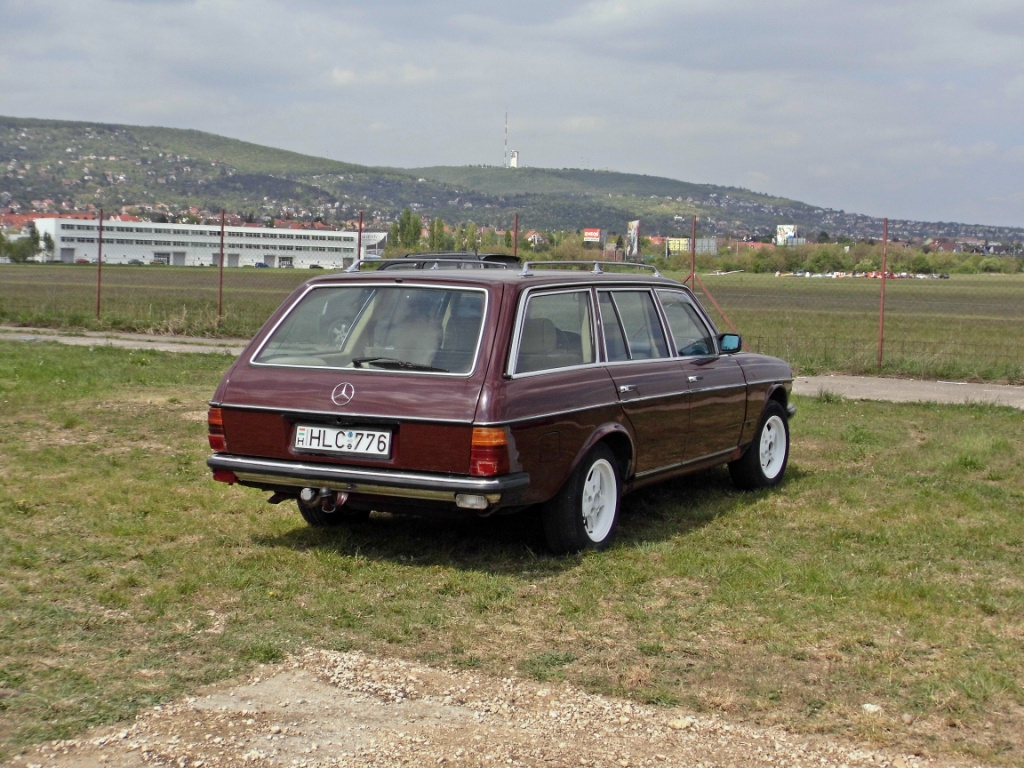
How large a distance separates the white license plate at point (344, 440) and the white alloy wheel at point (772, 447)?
148 inches

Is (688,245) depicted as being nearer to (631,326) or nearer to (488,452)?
(631,326)

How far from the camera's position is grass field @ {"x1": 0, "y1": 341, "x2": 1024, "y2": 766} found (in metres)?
4.51

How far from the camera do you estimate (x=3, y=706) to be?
4.17 metres

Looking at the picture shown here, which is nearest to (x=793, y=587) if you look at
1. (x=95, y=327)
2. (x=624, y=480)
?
(x=624, y=480)

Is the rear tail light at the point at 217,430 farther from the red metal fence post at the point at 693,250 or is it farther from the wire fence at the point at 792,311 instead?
the red metal fence post at the point at 693,250

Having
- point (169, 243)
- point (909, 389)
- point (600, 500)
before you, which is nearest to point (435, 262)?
point (600, 500)

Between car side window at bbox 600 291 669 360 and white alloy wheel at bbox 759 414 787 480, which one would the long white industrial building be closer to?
white alloy wheel at bbox 759 414 787 480

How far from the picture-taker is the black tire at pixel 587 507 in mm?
6562

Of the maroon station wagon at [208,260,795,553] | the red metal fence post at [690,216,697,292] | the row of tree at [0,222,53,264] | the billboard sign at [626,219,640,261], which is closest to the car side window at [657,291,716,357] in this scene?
the maroon station wagon at [208,260,795,553]

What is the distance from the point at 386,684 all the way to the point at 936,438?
28.3ft

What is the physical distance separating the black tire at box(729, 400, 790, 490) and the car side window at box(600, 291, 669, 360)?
1.46 metres

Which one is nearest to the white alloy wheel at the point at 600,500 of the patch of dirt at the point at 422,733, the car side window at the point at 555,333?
the car side window at the point at 555,333

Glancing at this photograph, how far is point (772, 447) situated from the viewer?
9.24 metres

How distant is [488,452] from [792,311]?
38.1 metres
